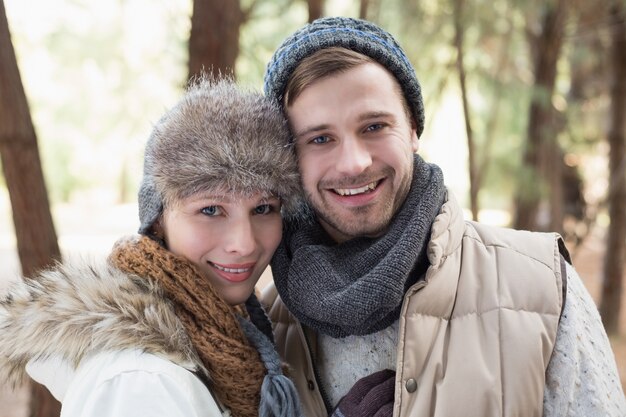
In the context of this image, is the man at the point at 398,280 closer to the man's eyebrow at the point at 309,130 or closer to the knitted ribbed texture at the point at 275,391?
the man's eyebrow at the point at 309,130

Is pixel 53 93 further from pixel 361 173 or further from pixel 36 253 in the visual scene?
pixel 361 173

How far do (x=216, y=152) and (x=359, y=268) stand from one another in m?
0.59

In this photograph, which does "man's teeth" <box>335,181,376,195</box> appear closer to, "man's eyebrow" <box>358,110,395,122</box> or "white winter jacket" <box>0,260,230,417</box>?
"man's eyebrow" <box>358,110,395,122</box>

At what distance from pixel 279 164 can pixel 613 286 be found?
7759 mm

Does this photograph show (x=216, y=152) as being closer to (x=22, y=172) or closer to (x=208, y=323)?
(x=208, y=323)

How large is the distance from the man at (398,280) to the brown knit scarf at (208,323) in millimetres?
262

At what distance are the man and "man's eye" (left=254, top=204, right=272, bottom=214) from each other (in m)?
0.16

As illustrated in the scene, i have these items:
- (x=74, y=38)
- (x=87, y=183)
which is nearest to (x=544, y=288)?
(x=74, y=38)

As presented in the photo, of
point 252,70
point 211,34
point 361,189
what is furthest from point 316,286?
point 252,70

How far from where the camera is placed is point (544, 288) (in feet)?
6.00

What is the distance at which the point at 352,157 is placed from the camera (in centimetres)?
199

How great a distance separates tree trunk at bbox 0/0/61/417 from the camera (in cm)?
278

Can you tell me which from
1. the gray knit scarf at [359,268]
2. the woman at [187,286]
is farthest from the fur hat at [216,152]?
the gray knit scarf at [359,268]

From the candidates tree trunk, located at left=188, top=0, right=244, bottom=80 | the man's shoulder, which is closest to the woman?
the man's shoulder
